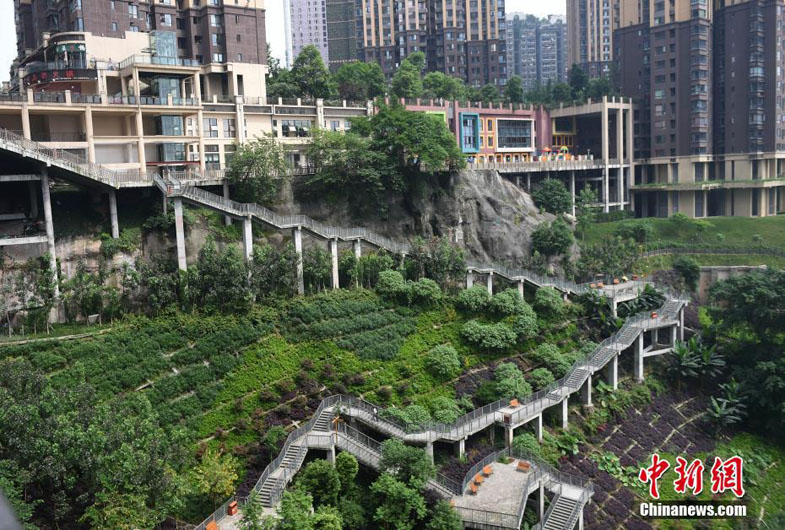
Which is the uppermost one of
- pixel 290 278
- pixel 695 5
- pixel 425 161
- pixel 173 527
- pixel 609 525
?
pixel 695 5

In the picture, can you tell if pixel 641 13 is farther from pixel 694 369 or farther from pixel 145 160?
pixel 145 160

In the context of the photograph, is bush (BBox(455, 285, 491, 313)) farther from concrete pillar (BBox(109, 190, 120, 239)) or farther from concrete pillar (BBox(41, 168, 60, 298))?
concrete pillar (BBox(41, 168, 60, 298))

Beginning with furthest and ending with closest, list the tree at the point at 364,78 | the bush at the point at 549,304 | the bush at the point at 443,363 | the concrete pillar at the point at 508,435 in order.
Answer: the tree at the point at 364,78
the bush at the point at 549,304
the bush at the point at 443,363
the concrete pillar at the point at 508,435

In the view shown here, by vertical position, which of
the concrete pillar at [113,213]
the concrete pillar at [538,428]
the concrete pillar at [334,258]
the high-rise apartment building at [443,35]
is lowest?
the concrete pillar at [538,428]

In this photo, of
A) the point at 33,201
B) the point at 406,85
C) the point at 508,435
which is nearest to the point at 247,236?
the point at 33,201

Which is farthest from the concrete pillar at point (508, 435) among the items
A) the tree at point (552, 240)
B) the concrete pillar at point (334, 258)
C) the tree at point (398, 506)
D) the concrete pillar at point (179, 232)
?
the tree at point (552, 240)

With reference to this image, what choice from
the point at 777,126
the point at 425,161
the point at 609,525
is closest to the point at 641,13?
the point at 777,126

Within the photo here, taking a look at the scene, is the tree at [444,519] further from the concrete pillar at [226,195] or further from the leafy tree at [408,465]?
the concrete pillar at [226,195]
